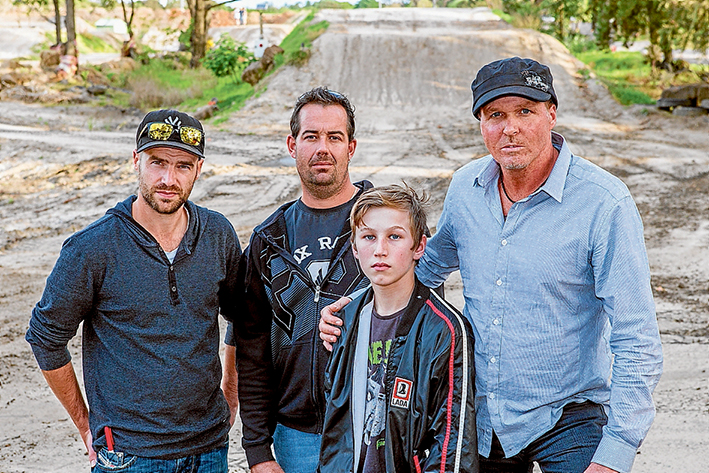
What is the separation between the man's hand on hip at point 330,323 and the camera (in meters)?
2.80

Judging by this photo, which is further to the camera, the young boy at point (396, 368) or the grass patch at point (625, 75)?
the grass patch at point (625, 75)

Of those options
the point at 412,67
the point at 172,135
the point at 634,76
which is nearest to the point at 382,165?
the point at 412,67

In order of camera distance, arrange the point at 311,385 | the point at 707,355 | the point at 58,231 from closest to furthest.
Result: 1. the point at 311,385
2. the point at 707,355
3. the point at 58,231

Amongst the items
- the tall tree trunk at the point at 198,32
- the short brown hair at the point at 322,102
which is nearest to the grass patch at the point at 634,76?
the tall tree trunk at the point at 198,32

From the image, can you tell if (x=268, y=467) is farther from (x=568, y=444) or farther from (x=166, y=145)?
(x=166, y=145)

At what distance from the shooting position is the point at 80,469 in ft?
16.9

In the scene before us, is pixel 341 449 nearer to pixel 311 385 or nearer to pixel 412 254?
pixel 311 385

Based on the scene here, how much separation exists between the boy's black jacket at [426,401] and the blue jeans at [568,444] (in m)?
0.31

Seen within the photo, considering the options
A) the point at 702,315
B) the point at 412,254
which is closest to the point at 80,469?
the point at 412,254

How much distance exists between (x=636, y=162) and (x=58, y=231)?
1143 centimetres

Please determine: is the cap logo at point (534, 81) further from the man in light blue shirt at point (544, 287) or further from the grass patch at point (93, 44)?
the grass patch at point (93, 44)

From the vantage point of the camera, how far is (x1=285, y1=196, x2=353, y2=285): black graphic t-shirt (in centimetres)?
313

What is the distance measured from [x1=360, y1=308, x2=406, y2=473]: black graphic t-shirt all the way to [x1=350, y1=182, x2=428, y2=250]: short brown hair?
33 cm

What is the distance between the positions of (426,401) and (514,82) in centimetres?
122
